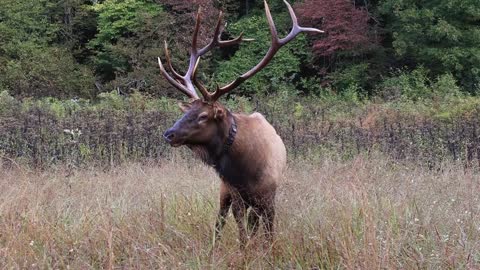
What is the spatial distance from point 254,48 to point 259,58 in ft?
1.28

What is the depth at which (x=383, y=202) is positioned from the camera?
4547 millimetres

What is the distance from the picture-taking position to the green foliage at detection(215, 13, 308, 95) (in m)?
20.3

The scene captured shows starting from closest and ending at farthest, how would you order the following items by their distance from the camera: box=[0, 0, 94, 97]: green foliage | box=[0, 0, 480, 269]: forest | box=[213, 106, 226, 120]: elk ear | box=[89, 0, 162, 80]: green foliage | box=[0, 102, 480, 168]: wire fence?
box=[0, 0, 480, 269]: forest
box=[213, 106, 226, 120]: elk ear
box=[0, 102, 480, 168]: wire fence
box=[0, 0, 94, 97]: green foliage
box=[89, 0, 162, 80]: green foliage

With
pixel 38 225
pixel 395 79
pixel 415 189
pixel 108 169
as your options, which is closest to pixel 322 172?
pixel 415 189

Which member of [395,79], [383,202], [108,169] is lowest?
[395,79]

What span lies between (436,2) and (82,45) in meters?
12.8

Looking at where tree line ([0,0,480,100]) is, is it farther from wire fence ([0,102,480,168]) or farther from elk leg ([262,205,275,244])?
elk leg ([262,205,275,244])

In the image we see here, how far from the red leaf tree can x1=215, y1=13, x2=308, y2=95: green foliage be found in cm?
153

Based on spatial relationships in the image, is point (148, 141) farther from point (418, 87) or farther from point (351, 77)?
point (351, 77)

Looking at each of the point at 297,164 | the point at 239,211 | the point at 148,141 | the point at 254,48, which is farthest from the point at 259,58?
the point at 239,211

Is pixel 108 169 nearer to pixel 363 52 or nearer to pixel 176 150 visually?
pixel 176 150

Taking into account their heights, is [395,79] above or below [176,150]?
below

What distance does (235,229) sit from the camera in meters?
4.53

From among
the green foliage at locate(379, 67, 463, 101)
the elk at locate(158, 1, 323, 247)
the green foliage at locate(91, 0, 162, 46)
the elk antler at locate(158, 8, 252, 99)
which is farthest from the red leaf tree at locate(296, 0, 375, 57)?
the elk at locate(158, 1, 323, 247)
